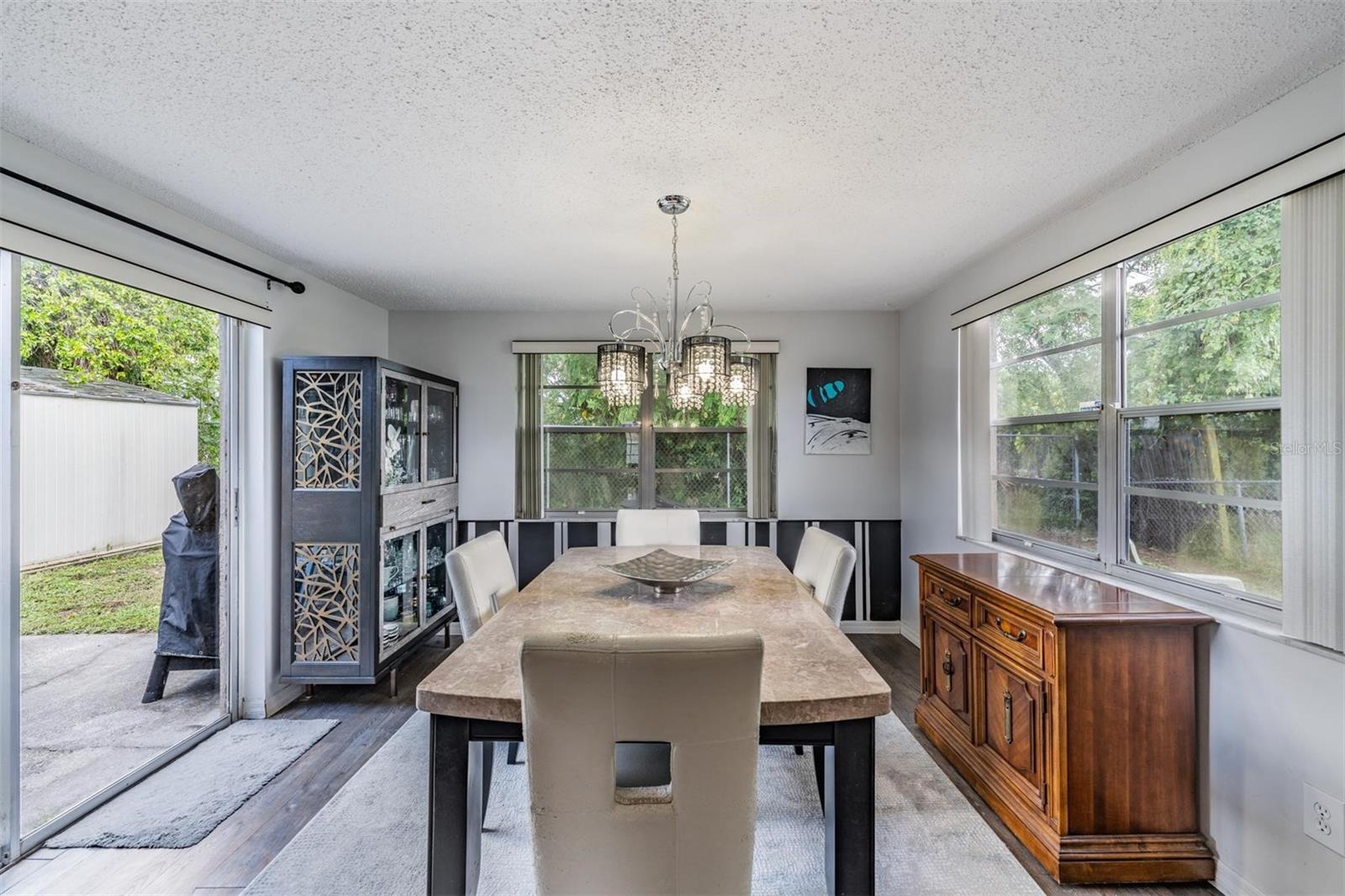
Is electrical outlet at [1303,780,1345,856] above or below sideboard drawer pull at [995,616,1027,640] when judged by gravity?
below

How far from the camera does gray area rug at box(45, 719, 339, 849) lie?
6.73 feet

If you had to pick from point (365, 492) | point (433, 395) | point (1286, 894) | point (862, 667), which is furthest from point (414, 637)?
A: point (1286, 894)

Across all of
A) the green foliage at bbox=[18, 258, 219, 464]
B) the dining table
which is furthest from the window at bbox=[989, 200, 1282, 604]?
the green foliage at bbox=[18, 258, 219, 464]

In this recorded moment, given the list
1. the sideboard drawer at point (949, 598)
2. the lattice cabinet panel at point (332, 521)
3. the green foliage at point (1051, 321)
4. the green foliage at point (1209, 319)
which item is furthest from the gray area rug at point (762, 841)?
the green foliage at point (1051, 321)

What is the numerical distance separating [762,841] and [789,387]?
9.80 feet

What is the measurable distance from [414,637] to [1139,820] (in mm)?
3465

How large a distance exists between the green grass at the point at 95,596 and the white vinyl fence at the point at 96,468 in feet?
0.21

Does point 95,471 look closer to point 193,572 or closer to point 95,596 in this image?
point 95,596

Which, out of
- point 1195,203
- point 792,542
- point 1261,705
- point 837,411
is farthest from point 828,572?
point 837,411

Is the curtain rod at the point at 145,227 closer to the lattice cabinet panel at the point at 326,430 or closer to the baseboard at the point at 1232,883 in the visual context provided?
the lattice cabinet panel at the point at 326,430

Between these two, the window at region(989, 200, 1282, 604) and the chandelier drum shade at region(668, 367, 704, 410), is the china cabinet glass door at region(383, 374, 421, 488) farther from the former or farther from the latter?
the window at region(989, 200, 1282, 604)

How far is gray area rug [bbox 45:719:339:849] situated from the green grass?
63cm

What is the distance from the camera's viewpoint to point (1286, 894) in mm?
1605

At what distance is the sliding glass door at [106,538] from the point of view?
6.44 ft
